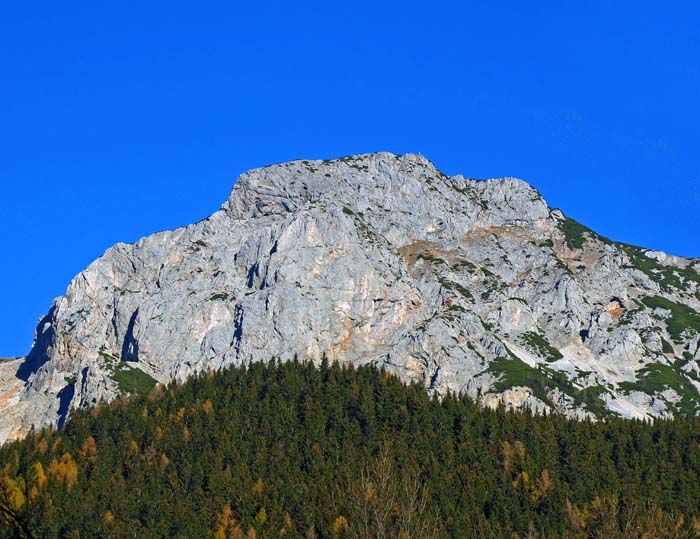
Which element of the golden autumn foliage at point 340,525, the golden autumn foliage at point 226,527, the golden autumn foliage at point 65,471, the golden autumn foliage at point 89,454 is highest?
the golden autumn foliage at point 89,454

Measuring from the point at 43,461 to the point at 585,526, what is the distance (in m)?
110

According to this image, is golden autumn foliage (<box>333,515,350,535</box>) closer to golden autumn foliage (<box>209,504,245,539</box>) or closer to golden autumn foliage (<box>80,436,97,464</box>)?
golden autumn foliage (<box>209,504,245,539</box>)

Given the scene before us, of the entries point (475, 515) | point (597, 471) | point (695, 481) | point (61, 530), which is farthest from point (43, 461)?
point (695, 481)

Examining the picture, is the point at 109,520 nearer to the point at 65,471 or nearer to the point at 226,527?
the point at 226,527

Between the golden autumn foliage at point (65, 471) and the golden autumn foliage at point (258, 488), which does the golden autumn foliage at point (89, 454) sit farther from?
the golden autumn foliage at point (258, 488)

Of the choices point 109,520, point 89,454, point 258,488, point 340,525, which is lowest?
point 109,520

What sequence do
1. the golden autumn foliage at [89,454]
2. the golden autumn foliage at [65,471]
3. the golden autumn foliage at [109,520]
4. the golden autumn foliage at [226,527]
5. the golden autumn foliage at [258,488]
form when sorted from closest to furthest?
the golden autumn foliage at [226,527]
the golden autumn foliage at [109,520]
the golden autumn foliage at [258,488]
the golden autumn foliage at [65,471]
the golden autumn foliage at [89,454]

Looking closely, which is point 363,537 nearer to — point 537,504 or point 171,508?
point 171,508

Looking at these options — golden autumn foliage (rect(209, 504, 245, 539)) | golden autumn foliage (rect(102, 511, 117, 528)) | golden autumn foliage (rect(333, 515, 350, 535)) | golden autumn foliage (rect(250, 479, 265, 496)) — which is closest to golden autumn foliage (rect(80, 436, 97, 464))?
golden autumn foliage (rect(102, 511, 117, 528))

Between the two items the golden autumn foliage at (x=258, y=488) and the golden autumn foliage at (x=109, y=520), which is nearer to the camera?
the golden autumn foliage at (x=109, y=520)

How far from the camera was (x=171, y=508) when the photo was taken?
170 metres

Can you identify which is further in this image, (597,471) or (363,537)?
(597,471)

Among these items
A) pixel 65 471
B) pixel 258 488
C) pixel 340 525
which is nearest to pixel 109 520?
pixel 65 471

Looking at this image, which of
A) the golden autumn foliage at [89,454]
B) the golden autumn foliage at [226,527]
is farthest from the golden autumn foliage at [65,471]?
the golden autumn foliage at [226,527]
